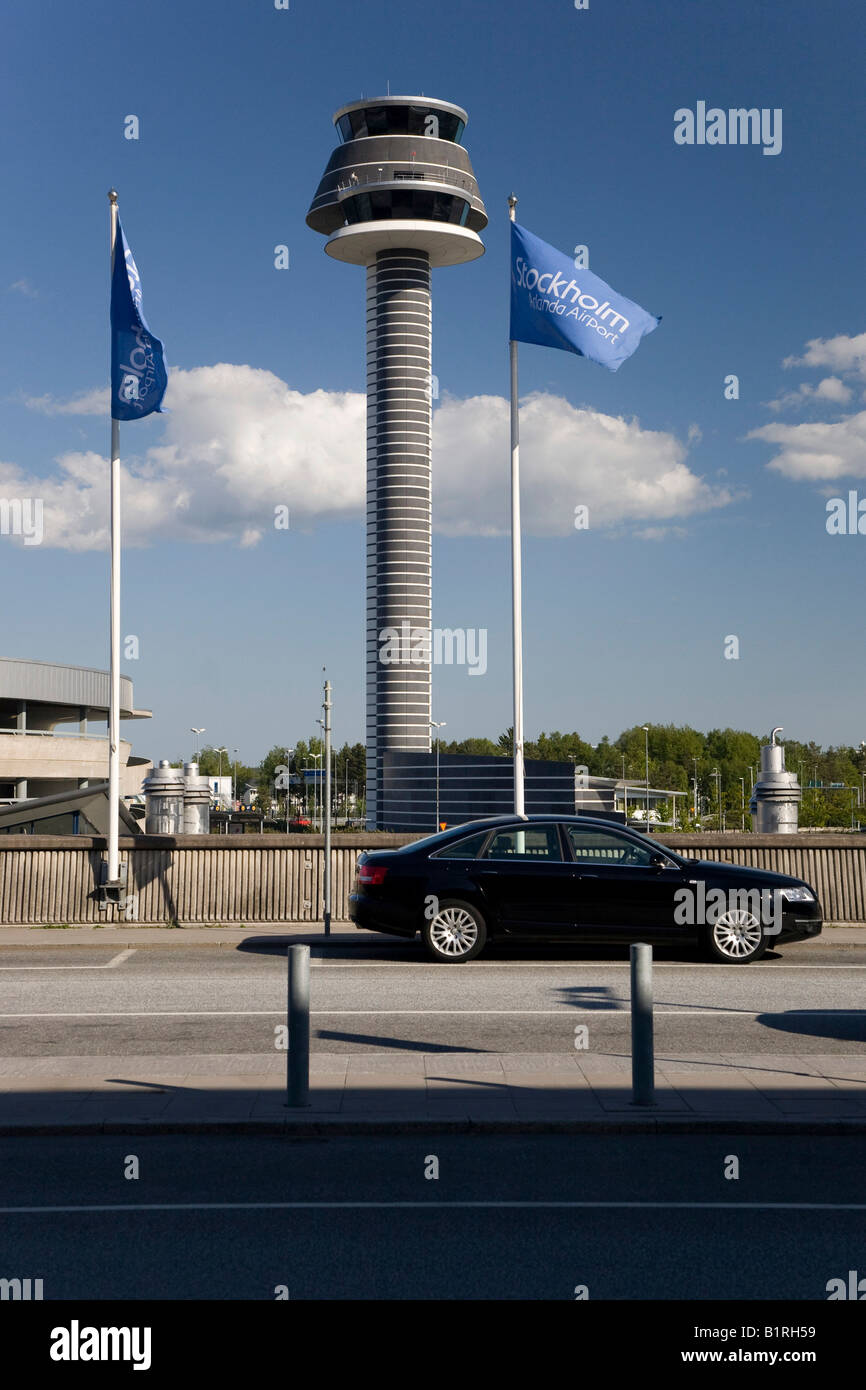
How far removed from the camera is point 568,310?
2022 cm

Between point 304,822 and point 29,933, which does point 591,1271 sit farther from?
point 304,822

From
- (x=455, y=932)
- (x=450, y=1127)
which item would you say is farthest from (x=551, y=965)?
(x=450, y=1127)

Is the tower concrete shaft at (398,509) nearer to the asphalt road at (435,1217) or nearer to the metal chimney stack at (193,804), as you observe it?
the metal chimney stack at (193,804)

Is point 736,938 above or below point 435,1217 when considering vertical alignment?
above

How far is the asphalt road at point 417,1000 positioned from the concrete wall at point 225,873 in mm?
2411

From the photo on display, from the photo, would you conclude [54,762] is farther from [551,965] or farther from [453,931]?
[551,965]

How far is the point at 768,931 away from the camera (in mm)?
15141

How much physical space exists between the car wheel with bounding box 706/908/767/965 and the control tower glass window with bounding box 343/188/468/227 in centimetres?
8401

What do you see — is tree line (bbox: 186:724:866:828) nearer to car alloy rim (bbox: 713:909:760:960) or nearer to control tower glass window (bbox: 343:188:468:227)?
control tower glass window (bbox: 343:188:468:227)

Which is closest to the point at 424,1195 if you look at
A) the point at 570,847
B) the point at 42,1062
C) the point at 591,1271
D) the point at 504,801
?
the point at 591,1271

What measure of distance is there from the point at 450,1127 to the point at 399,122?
3654 inches

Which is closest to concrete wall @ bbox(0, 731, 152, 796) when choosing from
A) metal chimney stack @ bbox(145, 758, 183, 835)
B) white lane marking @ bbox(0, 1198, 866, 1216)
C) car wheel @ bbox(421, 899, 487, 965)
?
metal chimney stack @ bbox(145, 758, 183, 835)

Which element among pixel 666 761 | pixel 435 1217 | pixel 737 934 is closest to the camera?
pixel 435 1217

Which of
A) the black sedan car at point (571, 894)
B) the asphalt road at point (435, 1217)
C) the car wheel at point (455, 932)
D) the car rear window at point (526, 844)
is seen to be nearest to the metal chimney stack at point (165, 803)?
the black sedan car at point (571, 894)
